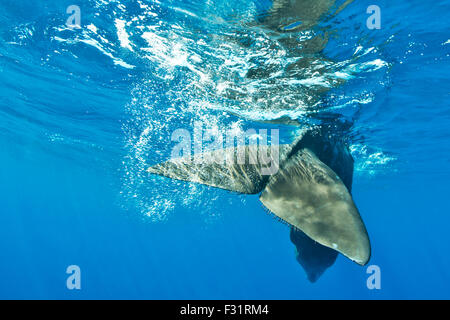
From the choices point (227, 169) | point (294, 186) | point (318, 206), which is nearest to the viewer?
point (318, 206)

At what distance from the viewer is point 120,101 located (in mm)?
13648

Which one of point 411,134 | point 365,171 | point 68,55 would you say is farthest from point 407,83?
point 365,171

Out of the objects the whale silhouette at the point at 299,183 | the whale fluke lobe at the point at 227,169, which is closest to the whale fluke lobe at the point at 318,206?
the whale silhouette at the point at 299,183

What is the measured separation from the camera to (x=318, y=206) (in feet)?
12.4

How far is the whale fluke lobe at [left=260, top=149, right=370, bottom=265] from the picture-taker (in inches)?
130

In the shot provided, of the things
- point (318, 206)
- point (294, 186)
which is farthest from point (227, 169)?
point (318, 206)

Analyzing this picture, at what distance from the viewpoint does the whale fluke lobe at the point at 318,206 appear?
3299mm

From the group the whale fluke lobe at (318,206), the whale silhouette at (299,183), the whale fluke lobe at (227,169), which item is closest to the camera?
the whale fluke lobe at (318,206)

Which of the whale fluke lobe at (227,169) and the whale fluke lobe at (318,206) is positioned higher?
the whale fluke lobe at (227,169)

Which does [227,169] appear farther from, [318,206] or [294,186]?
[318,206]

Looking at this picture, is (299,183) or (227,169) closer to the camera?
(299,183)

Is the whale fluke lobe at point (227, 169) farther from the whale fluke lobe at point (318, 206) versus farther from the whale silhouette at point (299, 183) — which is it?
the whale fluke lobe at point (318, 206)
